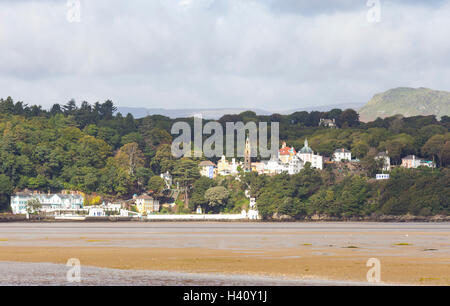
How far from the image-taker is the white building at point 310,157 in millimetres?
169625

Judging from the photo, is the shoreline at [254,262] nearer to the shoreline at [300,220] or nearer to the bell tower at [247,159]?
the shoreline at [300,220]

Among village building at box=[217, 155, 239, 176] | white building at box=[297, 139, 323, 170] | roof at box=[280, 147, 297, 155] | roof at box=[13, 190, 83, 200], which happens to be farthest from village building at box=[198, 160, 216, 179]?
roof at box=[13, 190, 83, 200]

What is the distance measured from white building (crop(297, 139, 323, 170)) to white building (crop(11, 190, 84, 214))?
2139 inches

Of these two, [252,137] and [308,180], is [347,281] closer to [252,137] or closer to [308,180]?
[308,180]

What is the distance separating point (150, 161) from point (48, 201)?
36.2 meters

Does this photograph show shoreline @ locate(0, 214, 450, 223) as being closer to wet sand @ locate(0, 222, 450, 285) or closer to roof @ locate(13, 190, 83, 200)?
roof @ locate(13, 190, 83, 200)

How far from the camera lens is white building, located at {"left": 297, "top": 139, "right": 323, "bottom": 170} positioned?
16962 centimetres

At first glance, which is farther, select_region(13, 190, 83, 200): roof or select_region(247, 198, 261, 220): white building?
select_region(13, 190, 83, 200): roof

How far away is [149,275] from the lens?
3300 cm

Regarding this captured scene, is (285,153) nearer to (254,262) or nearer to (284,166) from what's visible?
(284,166)

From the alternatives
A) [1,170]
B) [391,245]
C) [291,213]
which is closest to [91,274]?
[391,245]

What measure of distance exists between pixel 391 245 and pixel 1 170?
129 meters

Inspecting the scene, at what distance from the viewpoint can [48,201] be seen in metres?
157

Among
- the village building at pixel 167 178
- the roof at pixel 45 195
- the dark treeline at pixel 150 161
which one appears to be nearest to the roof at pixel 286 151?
the dark treeline at pixel 150 161
